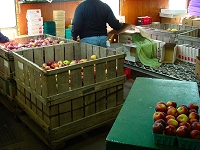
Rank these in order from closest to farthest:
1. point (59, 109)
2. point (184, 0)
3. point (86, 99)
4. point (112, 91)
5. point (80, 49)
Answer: point (59, 109)
point (86, 99)
point (112, 91)
point (80, 49)
point (184, 0)

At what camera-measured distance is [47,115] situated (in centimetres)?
300

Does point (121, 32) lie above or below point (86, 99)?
above

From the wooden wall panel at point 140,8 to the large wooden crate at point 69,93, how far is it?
11.4 feet

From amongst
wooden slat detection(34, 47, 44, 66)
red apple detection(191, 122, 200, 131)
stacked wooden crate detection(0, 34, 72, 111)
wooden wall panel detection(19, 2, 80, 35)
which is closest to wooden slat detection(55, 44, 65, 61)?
wooden slat detection(34, 47, 44, 66)

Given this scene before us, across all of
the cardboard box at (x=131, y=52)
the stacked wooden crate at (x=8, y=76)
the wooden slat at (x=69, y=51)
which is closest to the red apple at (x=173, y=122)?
the stacked wooden crate at (x=8, y=76)

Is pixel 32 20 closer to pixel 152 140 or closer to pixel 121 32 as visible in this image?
pixel 121 32

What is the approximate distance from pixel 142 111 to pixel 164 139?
0.49m

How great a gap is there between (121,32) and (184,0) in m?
5.10

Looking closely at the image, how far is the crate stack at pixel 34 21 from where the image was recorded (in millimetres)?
5160

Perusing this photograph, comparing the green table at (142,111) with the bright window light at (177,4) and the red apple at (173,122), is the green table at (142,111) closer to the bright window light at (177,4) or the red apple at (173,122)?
the red apple at (173,122)

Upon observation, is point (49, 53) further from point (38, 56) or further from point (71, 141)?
point (71, 141)

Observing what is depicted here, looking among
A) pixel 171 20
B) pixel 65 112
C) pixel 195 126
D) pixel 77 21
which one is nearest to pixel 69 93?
pixel 65 112

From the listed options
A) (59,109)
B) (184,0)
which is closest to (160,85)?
(59,109)

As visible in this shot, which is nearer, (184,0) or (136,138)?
(136,138)
